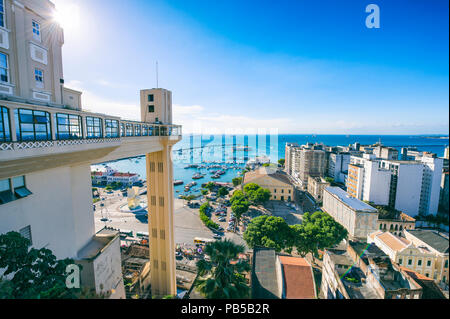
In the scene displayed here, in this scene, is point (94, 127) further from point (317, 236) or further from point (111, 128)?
point (317, 236)

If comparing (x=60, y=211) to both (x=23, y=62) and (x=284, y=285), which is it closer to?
(x=23, y=62)

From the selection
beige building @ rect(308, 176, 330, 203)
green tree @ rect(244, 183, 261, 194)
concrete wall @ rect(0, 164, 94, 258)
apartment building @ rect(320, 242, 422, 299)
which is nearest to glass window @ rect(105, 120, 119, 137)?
concrete wall @ rect(0, 164, 94, 258)

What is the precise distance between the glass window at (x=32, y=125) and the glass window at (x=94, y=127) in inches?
39.1

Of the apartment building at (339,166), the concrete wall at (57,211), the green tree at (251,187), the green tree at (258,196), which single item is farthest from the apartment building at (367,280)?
the apartment building at (339,166)

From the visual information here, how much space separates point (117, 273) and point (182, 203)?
27.4 metres

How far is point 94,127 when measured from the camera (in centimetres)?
520

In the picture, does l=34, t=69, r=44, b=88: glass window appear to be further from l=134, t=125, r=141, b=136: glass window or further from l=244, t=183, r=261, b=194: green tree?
l=244, t=183, r=261, b=194: green tree

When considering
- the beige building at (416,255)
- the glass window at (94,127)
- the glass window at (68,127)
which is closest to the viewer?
the glass window at (68,127)

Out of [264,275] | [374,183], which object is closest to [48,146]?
[264,275]

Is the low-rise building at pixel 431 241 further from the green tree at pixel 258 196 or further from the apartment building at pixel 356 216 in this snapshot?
the green tree at pixel 258 196

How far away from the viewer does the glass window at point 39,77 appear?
5.09 m

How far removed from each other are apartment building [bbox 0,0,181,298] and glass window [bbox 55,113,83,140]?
0.02 metres
